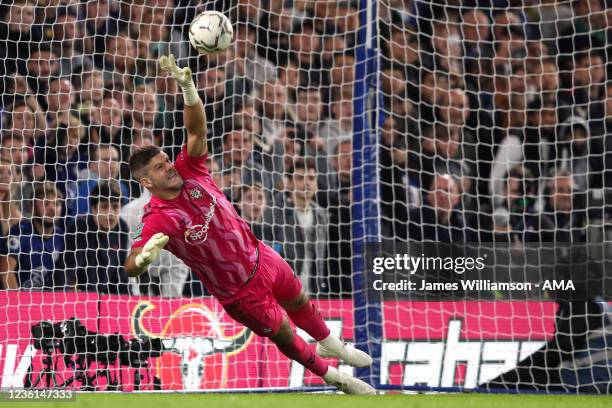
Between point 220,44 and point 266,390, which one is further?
point 266,390

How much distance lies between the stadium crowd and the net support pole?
579 mm

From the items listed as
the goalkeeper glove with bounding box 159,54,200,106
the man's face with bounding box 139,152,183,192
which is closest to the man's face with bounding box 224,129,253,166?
the man's face with bounding box 139,152,183,192

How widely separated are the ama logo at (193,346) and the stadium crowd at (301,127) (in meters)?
0.69

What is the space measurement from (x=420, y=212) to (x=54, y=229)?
3.65 m

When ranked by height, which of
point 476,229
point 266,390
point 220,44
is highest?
point 220,44

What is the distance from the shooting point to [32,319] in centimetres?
962

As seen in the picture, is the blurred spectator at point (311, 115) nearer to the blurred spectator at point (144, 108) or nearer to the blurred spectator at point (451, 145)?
the blurred spectator at point (451, 145)

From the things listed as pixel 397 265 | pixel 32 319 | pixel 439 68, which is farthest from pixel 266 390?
pixel 439 68

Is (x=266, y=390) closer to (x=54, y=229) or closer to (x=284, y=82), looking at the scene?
(x=54, y=229)

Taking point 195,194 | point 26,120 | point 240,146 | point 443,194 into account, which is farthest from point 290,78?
point 195,194

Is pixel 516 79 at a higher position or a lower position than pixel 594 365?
higher

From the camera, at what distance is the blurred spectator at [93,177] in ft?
34.0

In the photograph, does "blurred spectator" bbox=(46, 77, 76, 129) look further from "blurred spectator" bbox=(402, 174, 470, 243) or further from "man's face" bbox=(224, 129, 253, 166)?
"blurred spectator" bbox=(402, 174, 470, 243)

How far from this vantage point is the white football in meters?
7.20
